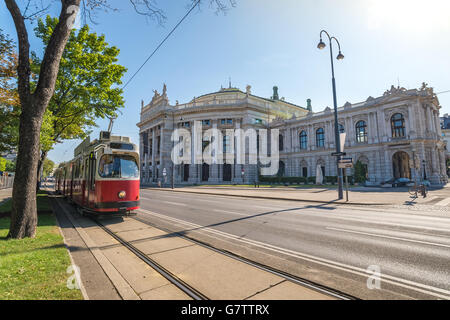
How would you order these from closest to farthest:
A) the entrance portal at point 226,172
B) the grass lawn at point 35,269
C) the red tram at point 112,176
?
the grass lawn at point 35,269 < the red tram at point 112,176 < the entrance portal at point 226,172

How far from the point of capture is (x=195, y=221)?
29.1 feet

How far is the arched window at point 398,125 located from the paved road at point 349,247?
33.9 m

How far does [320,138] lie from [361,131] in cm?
747

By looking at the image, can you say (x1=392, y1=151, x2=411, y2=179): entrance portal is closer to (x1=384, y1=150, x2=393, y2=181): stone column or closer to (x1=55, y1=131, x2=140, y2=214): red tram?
(x1=384, y1=150, x2=393, y2=181): stone column

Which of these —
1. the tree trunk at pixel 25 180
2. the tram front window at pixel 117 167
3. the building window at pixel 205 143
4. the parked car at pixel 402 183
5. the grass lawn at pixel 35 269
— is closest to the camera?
the grass lawn at pixel 35 269

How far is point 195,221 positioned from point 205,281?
17.2 ft

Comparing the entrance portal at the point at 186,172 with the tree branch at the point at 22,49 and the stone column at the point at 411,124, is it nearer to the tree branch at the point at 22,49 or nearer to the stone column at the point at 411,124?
the stone column at the point at 411,124

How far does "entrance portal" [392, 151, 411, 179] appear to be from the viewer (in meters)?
38.3

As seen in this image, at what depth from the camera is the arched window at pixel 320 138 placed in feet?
147

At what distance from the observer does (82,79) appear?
1377cm

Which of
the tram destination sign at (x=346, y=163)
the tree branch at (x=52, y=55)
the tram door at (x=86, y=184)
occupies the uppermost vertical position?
the tree branch at (x=52, y=55)

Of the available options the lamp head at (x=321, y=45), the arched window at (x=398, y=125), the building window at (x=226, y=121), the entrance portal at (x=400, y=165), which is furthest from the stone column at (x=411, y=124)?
the building window at (x=226, y=121)
